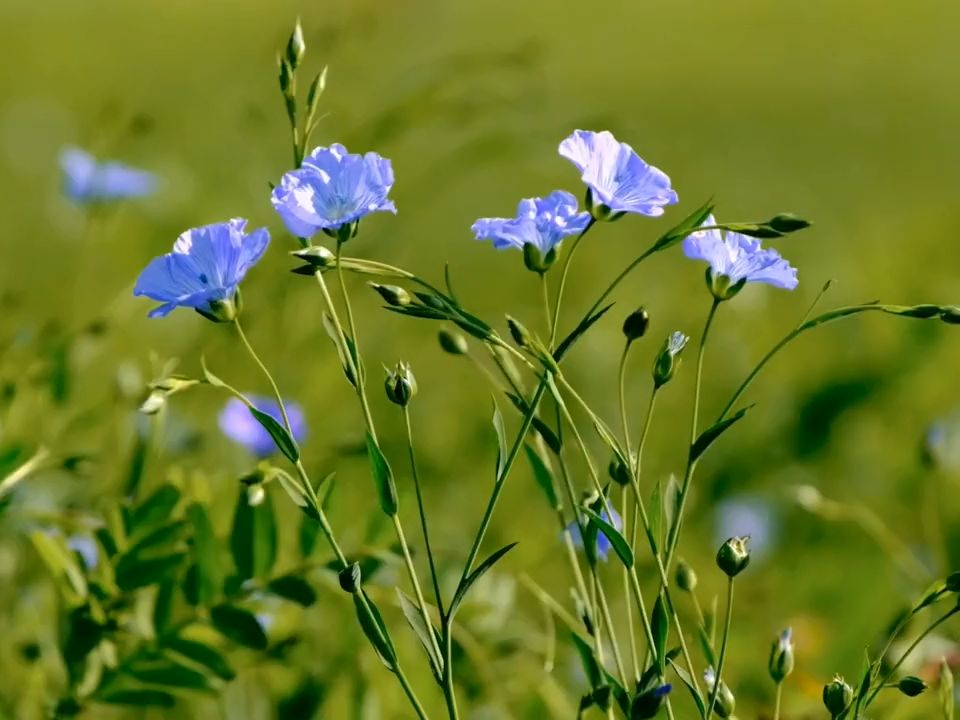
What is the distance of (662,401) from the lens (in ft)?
6.26

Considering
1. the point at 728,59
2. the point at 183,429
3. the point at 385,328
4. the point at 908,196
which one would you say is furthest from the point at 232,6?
the point at 183,429

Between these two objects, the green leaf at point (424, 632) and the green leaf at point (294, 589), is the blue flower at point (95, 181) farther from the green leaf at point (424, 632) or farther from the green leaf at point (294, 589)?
the green leaf at point (424, 632)

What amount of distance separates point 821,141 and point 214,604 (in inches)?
131

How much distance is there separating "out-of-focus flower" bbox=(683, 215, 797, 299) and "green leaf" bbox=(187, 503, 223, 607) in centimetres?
33

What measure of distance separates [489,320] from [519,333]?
1.56 metres

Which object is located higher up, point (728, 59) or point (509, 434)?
point (728, 59)

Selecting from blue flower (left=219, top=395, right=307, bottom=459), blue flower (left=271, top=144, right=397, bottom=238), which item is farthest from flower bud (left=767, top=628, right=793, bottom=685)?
blue flower (left=219, top=395, right=307, bottom=459)

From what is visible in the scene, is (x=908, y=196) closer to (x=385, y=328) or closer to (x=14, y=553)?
(x=385, y=328)

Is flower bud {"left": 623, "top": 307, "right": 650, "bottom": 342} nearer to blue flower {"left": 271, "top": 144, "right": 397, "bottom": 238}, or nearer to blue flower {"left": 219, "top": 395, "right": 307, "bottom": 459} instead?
blue flower {"left": 271, "top": 144, "right": 397, "bottom": 238}

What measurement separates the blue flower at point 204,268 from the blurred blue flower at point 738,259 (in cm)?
20

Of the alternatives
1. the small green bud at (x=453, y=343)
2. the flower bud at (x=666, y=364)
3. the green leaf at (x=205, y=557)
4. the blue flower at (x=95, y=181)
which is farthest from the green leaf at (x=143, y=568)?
the blue flower at (x=95, y=181)

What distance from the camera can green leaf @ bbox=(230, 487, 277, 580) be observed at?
875 millimetres

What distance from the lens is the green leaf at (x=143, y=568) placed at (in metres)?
0.85

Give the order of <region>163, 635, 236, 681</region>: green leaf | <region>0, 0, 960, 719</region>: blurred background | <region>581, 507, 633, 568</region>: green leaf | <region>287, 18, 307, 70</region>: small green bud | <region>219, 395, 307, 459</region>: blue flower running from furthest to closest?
<region>219, 395, 307, 459</region>: blue flower, <region>0, 0, 960, 719</region>: blurred background, <region>163, 635, 236, 681</region>: green leaf, <region>287, 18, 307, 70</region>: small green bud, <region>581, 507, 633, 568</region>: green leaf
